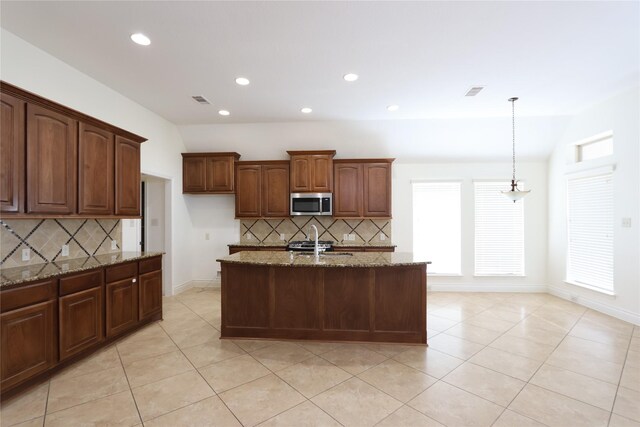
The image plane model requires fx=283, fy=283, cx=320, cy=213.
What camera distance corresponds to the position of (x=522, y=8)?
216 centimetres

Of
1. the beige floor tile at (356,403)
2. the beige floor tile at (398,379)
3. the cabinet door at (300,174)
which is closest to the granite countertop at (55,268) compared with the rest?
A: the beige floor tile at (356,403)

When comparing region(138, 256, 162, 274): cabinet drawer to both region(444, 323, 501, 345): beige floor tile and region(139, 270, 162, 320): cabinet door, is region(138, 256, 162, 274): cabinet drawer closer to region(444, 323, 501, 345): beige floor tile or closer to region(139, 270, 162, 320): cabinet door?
region(139, 270, 162, 320): cabinet door

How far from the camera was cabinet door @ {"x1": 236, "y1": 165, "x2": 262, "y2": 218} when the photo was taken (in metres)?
5.28

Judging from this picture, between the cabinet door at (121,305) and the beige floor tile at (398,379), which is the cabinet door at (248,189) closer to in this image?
the cabinet door at (121,305)

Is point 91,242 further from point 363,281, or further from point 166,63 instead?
point 363,281

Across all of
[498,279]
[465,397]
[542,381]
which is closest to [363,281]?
[465,397]

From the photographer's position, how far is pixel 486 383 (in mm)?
2367

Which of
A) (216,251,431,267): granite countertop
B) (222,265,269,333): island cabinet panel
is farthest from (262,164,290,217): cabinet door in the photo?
(222,265,269,333): island cabinet panel

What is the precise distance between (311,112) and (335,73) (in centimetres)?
125

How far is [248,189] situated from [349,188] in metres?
1.88

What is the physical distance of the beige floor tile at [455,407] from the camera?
1928 mm

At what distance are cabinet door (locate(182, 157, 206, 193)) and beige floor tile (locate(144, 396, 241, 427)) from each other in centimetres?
392

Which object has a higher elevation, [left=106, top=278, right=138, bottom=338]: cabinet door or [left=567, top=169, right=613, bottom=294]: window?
[left=567, top=169, right=613, bottom=294]: window

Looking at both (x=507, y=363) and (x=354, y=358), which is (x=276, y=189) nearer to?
(x=354, y=358)
